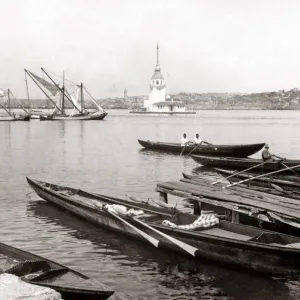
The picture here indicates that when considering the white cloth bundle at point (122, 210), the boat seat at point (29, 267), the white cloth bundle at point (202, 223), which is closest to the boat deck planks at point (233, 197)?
the white cloth bundle at point (202, 223)

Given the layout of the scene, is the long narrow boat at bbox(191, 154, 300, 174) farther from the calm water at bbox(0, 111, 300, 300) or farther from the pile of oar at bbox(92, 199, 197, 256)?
the pile of oar at bbox(92, 199, 197, 256)

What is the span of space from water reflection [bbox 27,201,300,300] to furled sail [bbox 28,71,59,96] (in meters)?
108

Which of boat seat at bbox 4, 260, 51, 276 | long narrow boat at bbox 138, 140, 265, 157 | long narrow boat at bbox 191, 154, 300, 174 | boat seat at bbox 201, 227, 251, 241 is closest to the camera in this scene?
boat seat at bbox 4, 260, 51, 276

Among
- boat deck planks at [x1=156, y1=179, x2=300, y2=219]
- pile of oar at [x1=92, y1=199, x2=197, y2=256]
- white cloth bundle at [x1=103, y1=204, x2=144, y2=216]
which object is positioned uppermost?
boat deck planks at [x1=156, y1=179, x2=300, y2=219]

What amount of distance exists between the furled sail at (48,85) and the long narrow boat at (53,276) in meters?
111

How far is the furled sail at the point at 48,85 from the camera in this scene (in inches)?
4829

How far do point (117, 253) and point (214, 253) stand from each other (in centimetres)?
366

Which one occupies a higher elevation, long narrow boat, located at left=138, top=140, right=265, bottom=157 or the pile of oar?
long narrow boat, located at left=138, top=140, right=265, bottom=157

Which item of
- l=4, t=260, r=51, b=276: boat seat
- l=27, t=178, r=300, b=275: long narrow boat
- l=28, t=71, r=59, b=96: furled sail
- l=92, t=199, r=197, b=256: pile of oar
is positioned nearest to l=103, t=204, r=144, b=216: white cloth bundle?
l=27, t=178, r=300, b=275: long narrow boat

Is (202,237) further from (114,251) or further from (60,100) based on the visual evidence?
(60,100)

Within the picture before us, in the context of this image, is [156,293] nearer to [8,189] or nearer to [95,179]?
[8,189]

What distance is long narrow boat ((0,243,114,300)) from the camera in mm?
11125

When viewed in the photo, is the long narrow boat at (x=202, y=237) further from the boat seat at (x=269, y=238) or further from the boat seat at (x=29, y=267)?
the boat seat at (x=29, y=267)

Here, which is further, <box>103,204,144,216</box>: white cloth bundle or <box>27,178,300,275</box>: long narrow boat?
<box>103,204,144,216</box>: white cloth bundle
